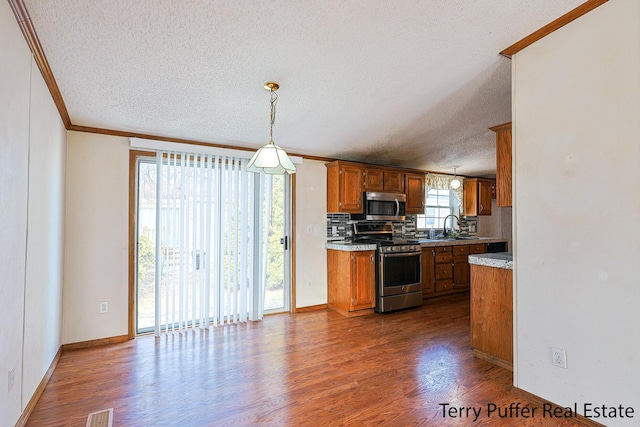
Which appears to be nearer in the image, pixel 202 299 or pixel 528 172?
pixel 528 172

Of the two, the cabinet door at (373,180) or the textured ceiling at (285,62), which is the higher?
the textured ceiling at (285,62)

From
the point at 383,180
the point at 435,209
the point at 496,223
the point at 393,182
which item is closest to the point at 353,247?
the point at 383,180

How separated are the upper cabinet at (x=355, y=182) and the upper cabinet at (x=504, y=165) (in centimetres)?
201

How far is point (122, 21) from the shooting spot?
1.83m

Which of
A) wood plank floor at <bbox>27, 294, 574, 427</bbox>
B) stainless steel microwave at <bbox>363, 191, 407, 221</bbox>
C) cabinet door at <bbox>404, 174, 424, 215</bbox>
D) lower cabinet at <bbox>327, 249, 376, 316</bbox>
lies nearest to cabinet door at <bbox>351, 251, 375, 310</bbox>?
lower cabinet at <bbox>327, 249, 376, 316</bbox>

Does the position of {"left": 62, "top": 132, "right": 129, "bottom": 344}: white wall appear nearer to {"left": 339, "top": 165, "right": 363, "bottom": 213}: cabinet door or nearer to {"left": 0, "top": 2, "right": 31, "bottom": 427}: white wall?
{"left": 0, "top": 2, "right": 31, "bottom": 427}: white wall

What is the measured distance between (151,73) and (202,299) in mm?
2496

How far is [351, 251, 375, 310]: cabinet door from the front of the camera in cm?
413

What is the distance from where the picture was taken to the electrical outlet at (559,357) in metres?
1.94

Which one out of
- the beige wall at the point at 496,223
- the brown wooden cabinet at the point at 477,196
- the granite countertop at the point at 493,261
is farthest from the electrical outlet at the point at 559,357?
the beige wall at the point at 496,223

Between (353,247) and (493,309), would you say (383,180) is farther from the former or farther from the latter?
(493,309)

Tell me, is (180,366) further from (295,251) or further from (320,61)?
(320,61)

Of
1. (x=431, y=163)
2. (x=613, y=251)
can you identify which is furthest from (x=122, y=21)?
(x=431, y=163)

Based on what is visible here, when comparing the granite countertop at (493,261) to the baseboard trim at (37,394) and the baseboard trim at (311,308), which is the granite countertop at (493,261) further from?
the baseboard trim at (37,394)
